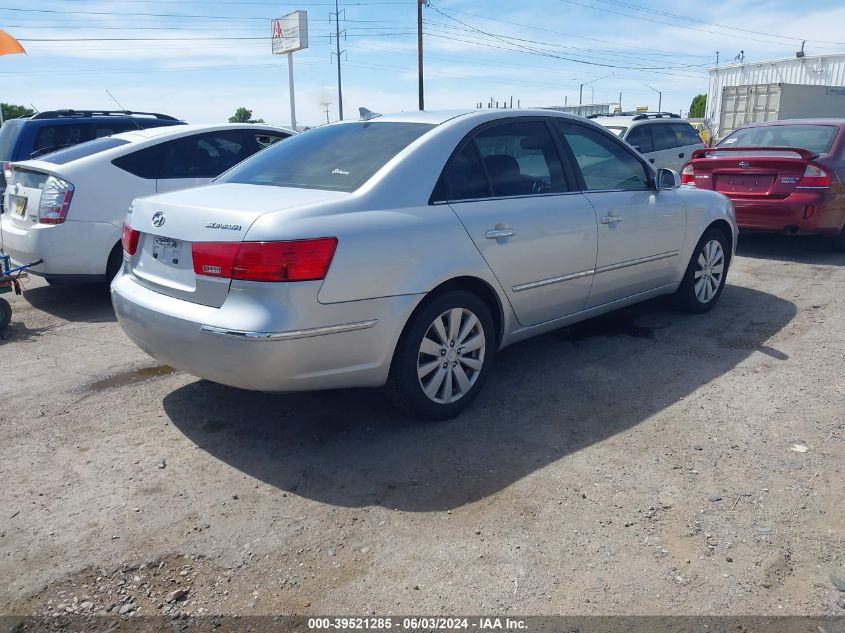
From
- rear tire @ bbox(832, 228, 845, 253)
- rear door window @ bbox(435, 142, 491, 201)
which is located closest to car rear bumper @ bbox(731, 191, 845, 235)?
rear tire @ bbox(832, 228, 845, 253)

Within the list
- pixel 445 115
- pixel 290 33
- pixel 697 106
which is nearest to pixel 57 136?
pixel 445 115

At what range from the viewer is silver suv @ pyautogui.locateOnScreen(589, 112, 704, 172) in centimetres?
1298

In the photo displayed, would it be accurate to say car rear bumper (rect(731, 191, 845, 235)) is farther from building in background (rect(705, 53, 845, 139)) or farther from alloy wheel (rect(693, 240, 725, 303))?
building in background (rect(705, 53, 845, 139))

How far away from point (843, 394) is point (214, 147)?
5.79 meters

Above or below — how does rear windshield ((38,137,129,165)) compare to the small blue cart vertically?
above

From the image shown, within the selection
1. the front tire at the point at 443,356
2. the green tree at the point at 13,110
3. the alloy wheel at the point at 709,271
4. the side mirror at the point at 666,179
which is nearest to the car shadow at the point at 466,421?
the front tire at the point at 443,356

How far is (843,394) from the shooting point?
439 cm

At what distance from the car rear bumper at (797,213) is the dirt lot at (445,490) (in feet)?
10.7

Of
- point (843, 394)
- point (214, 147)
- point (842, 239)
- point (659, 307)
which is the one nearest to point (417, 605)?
point (843, 394)

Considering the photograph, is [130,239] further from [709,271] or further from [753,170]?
[753,170]

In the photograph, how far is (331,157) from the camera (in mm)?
4164

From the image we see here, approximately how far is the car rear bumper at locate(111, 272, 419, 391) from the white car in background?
285 centimetres

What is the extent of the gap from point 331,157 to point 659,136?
1100 cm

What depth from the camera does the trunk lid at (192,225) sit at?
3406 mm
